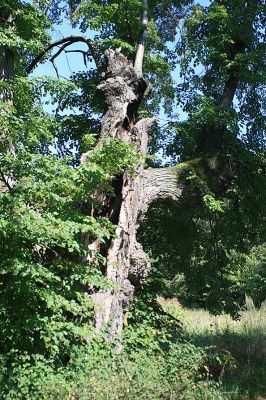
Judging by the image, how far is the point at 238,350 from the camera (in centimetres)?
959

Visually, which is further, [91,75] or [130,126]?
[91,75]

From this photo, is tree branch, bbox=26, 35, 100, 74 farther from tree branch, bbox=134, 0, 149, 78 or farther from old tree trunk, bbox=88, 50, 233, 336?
old tree trunk, bbox=88, 50, 233, 336

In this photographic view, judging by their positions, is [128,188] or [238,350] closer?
[128,188]

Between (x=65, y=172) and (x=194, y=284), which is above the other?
(x=65, y=172)

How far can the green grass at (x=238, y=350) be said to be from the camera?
295 inches

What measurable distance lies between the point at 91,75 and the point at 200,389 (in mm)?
8461

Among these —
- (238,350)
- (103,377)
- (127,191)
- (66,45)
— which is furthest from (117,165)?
(66,45)

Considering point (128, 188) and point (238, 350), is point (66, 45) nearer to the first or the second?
point (128, 188)

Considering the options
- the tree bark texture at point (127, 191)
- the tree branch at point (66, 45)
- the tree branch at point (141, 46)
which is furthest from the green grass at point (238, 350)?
the tree branch at point (66, 45)

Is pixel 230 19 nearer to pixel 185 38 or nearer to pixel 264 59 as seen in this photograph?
pixel 264 59

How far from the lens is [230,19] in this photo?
1056 cm

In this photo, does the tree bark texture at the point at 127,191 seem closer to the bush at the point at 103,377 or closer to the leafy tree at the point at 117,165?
the leafy tree at the point at 117,165

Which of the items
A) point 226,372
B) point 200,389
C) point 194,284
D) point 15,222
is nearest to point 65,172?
point 15,222

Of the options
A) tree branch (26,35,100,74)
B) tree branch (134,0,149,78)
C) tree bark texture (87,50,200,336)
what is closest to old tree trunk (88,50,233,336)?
tree bark texture (87,50,200,336)
